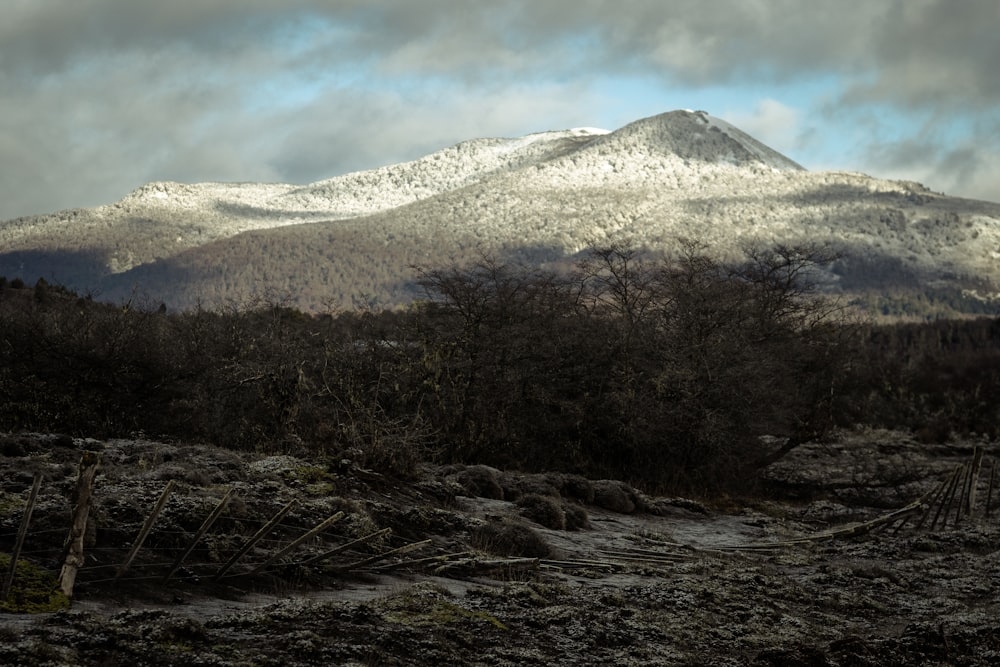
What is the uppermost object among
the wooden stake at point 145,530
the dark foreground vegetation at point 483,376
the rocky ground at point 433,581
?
the dark foreground vegetation at point 483,376

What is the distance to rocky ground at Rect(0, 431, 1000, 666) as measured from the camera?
8.73 metres

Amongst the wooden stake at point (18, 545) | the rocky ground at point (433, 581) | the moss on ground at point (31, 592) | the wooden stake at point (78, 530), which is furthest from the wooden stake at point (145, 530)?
the wooden stake at point (18, 545)

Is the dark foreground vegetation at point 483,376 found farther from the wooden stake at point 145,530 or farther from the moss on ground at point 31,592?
the moss on ground at point 31,592

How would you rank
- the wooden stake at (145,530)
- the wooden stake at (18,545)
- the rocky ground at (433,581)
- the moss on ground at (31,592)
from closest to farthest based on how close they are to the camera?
the wooden stake at (18,545)
the moss on ground at (31,592)
the rocky ground at (433,581)
the wooden stake at (145,530)

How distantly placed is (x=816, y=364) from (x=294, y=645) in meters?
33.1

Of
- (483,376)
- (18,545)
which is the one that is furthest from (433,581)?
(483,376)

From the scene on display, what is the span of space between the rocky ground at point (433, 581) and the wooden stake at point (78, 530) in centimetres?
19

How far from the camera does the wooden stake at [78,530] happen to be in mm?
8797

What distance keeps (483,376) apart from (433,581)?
16864 mm

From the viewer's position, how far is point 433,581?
12.2 m

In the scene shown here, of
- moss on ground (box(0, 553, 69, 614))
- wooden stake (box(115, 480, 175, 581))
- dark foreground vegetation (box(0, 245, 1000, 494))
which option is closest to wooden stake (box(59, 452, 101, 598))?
moss on ground (box(0, 553, 69, 614))

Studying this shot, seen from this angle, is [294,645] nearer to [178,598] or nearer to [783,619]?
[178,598]

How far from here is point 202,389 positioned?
26359 mm

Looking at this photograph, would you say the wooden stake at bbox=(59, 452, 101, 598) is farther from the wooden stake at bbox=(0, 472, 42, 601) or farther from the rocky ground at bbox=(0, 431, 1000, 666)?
the wooden stake at bbox=(0, 472, 42, 601)
